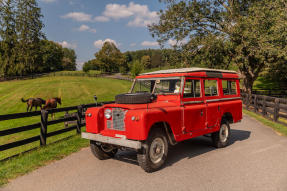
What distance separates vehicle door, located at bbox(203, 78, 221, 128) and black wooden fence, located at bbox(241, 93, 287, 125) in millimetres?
6234

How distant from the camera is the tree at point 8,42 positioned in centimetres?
5088

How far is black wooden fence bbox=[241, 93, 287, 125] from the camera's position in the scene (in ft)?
39.1

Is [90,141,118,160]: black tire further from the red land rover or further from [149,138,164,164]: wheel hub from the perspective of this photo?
[149,138,164,164]: wheel hub

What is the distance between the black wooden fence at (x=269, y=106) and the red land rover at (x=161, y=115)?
5866mm

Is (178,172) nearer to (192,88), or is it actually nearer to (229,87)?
(192,88)

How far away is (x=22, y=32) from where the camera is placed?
171 feet

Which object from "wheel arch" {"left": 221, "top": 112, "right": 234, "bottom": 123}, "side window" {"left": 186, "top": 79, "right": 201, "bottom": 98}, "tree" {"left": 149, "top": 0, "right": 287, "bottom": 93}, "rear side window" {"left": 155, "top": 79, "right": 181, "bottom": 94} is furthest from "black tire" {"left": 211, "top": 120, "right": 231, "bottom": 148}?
"tree" {"left": 149, "top": 0, "right": 287, "bottom": 93}

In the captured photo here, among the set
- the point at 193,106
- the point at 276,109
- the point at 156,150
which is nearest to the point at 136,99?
the point at 156,150

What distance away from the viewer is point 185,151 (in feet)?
22.7

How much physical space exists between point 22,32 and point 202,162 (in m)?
57.4

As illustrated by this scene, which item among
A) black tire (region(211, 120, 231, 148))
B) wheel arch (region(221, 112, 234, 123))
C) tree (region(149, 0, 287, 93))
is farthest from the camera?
tree (region(149, 0, 287, 93))

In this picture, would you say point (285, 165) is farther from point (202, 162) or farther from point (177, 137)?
point (177, 137)

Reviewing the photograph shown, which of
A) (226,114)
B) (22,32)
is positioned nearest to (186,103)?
(226,114)

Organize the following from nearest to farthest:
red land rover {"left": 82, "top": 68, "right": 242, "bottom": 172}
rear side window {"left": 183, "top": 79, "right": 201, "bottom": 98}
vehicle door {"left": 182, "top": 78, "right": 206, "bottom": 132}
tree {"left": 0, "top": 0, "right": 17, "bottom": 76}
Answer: red land rover {"left": 82, "top": 68, "right": 242, "bottom": 172}
vehicle door {"left": 182, "top": 78, "right": 206, "bottom": 132}
rear side window {"left": 183, "top": 79, "right": 201, "bottom": 98}
tree {"left": 0, "top": 0, "right": 17, "bottom": 76}
